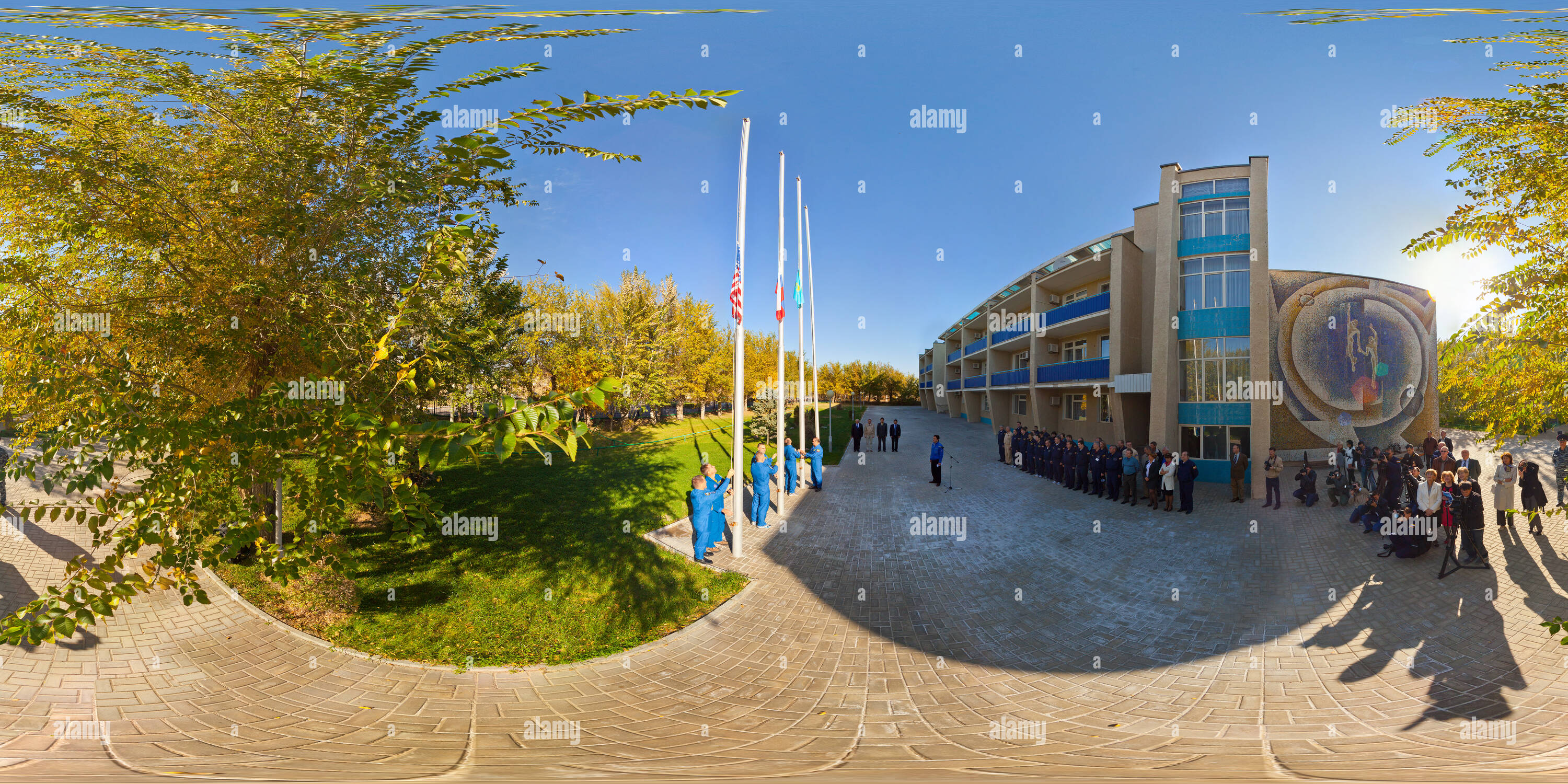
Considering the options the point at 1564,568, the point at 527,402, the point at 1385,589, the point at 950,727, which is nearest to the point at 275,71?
the point at 527,402

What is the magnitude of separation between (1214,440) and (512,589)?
1738 cm

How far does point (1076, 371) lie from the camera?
18.8 m

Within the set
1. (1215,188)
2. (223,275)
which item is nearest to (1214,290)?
(1215,188)

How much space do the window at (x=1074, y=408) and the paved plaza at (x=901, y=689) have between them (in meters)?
14.1

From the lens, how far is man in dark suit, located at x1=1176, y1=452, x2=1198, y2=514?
32.6ft

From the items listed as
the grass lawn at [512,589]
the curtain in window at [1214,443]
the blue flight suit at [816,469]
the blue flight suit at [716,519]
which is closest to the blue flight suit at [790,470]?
the blue flight suit at [816,469]

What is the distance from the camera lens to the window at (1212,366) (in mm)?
12977

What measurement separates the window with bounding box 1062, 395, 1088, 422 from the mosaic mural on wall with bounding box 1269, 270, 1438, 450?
6.19 metres

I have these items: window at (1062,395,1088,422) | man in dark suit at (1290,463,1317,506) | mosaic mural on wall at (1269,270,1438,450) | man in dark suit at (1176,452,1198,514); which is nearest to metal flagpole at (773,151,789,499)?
man in dark suit at (1176,452,1198,514)

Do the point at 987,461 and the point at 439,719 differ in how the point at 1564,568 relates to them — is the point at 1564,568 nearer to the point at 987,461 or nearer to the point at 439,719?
the point at 439,719

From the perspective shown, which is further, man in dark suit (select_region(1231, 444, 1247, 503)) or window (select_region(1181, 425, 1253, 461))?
window (select_region(1181, 425, 1253, 461))

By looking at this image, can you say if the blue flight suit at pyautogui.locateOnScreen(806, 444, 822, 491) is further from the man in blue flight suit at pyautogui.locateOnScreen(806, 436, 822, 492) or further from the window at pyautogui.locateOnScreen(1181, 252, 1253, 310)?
the window at pyautogui.locateOnScreen(1181, 252, 1253, 310)

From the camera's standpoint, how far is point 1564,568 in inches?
203

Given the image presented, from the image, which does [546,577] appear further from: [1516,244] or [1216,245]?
[1216,245]
